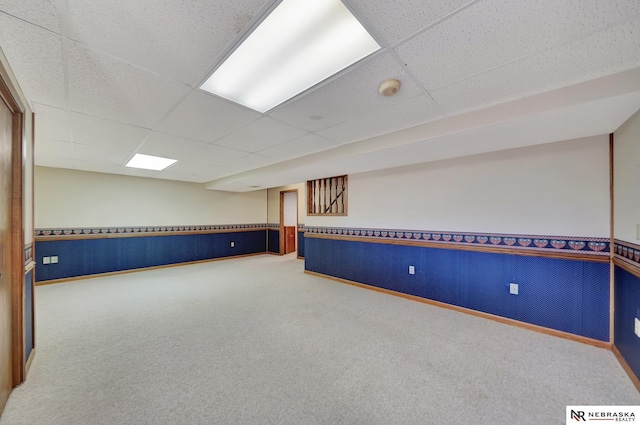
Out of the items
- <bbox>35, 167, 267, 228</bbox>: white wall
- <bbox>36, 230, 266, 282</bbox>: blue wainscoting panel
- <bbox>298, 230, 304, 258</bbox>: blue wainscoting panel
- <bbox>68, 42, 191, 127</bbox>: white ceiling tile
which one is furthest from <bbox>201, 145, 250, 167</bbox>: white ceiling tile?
<bbox>298, 230, 304, 258</bbox>: blue wainscoting panel

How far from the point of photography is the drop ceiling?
3.32ft

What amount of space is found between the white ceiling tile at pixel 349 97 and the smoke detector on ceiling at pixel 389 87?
3cm

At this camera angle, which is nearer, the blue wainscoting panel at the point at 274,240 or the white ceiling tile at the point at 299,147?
the white ceiling tile at the point at 299,147

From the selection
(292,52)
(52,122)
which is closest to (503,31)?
(292,52)

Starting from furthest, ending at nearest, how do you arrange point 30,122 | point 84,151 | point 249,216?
point 249,216 → point 84,151 → point 30,122

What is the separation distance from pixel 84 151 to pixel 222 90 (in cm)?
277

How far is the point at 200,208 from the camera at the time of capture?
6.04 meters

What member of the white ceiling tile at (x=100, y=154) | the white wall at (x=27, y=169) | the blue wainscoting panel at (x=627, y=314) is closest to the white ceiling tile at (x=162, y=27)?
the white wall at (x=27, y=169)

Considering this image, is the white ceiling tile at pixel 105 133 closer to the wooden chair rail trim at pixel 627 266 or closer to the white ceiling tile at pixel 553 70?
the white ceiling tile at pixel 553 70

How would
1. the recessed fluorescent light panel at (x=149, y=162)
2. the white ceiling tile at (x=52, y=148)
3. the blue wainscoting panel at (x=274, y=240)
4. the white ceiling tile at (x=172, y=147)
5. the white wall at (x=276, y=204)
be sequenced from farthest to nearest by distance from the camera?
the blue wainscoting panel at (x=274, y=240) < the white wall at (x=276, y=204) < the recessed fluorescent light panel at (x=149, y=162) < the white ceiling tile at (x=52, y=148) < the white ceiling tile at (x=172, y=147)

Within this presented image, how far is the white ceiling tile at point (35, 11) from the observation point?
3.14 feet

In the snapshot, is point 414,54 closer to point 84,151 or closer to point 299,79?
point 299,79

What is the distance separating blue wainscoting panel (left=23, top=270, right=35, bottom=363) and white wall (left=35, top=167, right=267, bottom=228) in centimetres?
308

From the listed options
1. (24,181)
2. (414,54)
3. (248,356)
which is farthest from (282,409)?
(24,181)
